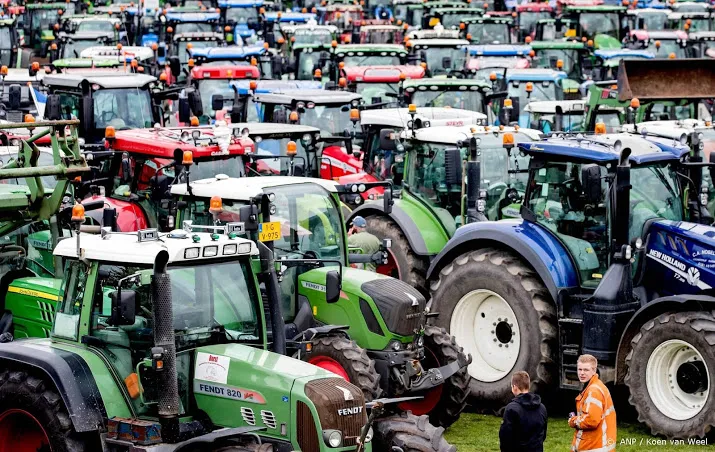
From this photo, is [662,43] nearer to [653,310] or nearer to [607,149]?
[607,149]

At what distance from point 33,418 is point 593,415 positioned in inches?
150

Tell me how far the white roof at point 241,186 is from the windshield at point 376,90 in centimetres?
1292

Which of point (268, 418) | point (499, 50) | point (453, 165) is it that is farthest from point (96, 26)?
point (268, 418)

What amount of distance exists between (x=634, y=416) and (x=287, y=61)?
19.9 m

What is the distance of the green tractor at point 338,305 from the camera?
38.4ft

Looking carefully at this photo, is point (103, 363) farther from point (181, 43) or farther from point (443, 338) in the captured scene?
point (181, 43)

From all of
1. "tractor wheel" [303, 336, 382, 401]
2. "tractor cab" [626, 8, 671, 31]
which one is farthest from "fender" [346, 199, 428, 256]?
"tractor cab" [626, 8, 671, 31]

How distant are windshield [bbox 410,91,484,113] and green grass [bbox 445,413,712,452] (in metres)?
10.7

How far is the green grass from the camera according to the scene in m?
12.1

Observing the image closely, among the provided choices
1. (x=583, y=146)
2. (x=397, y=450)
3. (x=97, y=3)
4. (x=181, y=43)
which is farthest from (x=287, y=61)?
(x=397, y=450)

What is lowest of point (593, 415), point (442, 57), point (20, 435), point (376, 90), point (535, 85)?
point (20, 435)

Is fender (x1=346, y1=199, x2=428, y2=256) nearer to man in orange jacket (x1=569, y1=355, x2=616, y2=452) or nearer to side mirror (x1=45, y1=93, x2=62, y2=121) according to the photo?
man in orange jacket (x1=569, y1=355, x2=616, y2=452)

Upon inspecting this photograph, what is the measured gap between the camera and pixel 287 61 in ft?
105

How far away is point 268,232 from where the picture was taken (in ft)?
38.9
